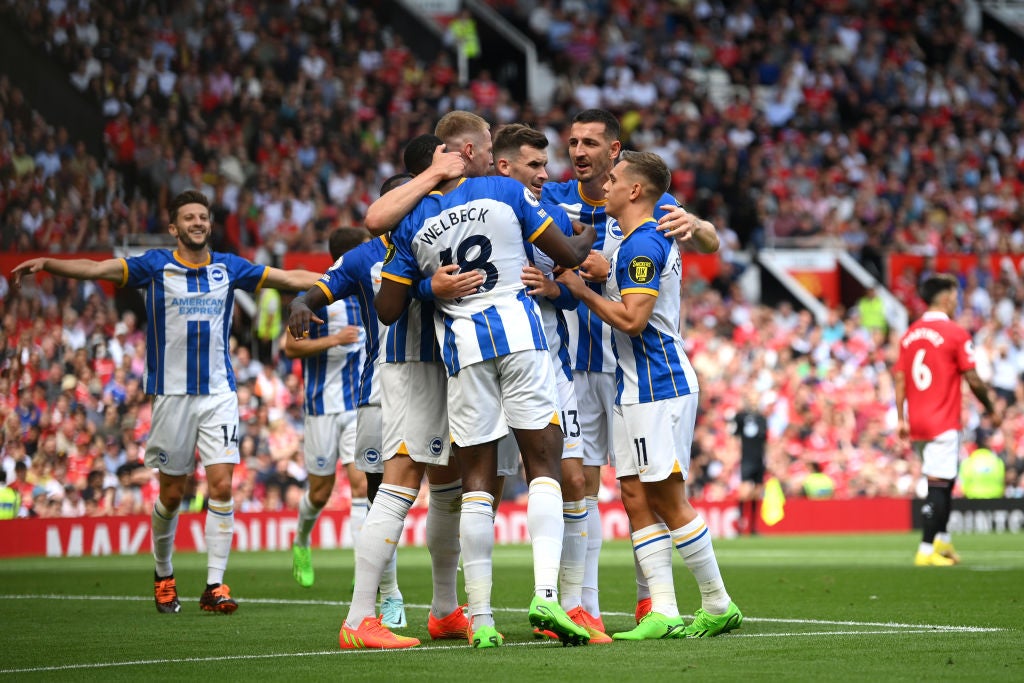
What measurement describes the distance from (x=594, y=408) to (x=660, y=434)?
94cm

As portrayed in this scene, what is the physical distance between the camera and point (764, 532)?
Result: 21391mm

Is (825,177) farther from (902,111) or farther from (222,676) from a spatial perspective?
(222,676)

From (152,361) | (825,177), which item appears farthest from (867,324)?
(152,361)

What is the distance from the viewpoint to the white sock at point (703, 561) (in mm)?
7695

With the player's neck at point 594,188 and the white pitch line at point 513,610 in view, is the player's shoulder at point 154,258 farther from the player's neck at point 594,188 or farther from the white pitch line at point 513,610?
the player's neck at point 594,188

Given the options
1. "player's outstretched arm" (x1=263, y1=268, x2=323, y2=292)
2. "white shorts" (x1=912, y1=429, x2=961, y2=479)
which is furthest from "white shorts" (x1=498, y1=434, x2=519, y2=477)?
"white shorts" (x1=912, y1=429, x2=961, y2=479)

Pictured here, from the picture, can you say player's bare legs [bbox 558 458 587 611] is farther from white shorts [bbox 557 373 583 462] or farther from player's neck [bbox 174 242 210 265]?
player's neck [bbox 174 242 210 265]

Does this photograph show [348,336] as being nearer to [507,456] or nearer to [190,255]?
[190,255]

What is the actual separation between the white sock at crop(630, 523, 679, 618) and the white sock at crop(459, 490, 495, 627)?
3.14 feet

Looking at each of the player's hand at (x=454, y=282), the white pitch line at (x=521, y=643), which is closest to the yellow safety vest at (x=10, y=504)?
the white pitch line at (x=521, y=643)

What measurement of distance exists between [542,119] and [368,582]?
21.5 m

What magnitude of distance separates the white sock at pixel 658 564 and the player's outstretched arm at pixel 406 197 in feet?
6.87

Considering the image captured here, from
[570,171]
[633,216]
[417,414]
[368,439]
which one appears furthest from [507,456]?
[570,171]

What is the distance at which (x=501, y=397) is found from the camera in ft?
24.1
